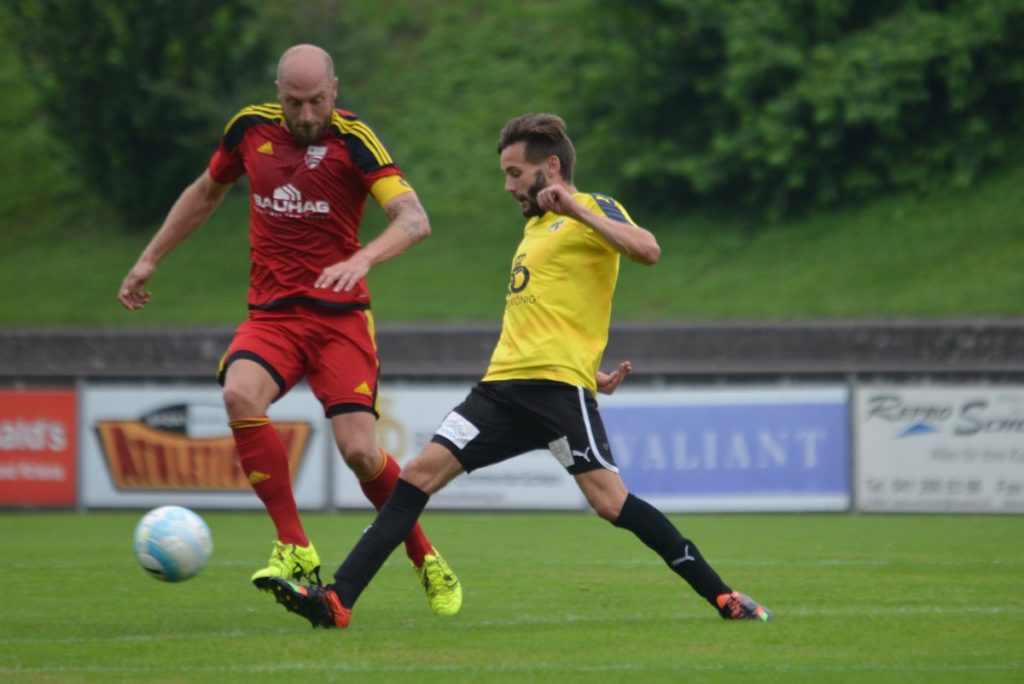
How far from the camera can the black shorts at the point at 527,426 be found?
235 inches

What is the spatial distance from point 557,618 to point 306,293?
1.84m

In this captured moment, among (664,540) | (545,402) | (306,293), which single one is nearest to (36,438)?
(306,293)

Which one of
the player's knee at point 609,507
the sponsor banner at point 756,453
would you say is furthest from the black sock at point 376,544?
the sponsor banner at point 756,453

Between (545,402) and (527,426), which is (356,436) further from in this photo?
(545,402)

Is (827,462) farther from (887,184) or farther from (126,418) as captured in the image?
(887,184)

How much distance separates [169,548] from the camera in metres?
6.41

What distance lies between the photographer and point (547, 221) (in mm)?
6223

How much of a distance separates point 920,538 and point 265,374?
5.92m

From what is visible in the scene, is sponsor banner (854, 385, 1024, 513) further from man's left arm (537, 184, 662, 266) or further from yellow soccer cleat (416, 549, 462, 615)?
man's left arm (537, 184, 662, 266)

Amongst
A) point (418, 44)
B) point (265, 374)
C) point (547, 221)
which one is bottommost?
point (265, 374)

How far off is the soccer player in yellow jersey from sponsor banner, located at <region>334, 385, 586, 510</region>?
748cm

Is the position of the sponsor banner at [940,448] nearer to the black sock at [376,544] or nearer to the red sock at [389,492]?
the red sock at [389,492]

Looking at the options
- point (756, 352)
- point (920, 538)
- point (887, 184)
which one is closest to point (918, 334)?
point (756, 352)

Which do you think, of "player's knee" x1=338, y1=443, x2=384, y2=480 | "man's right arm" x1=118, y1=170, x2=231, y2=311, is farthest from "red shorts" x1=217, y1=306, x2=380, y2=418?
"man's right arm" x1=118, y1=170, x2=231, y2=311
